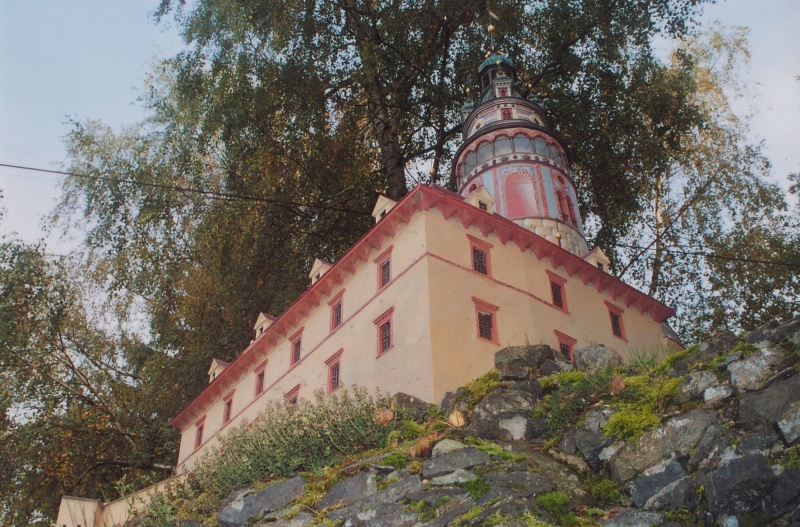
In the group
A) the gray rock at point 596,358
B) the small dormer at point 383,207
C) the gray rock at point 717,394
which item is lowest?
the gray rock at point 717,394

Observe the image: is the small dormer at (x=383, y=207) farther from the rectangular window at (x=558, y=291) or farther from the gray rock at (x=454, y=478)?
the gray rock at (x=454, y=478)

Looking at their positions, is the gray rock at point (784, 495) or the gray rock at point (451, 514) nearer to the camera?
the gray rock at point (784, 495)

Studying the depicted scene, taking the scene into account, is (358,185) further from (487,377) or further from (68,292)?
(487,377)

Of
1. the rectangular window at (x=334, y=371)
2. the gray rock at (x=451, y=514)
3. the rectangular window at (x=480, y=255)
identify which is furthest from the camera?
the rectangular window at (x=334, y=371)

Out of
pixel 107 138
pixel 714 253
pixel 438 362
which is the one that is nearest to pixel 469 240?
pixel 438 362

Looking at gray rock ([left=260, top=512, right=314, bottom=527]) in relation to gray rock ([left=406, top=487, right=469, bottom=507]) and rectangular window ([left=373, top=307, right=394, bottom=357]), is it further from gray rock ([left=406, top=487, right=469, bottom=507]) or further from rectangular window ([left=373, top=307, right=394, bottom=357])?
rectangular window ([left=373, top=307, right=394, bottom=357])

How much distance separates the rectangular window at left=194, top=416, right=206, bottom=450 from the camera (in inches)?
1475

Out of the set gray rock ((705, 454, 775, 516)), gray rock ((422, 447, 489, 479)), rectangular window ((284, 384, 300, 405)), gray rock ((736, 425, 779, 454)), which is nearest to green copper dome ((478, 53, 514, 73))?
rectangular window ((284, 384, 300, 405))

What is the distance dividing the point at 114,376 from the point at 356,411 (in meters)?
24.9

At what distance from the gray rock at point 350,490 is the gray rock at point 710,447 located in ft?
22.0

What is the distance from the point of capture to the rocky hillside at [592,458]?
14.7m

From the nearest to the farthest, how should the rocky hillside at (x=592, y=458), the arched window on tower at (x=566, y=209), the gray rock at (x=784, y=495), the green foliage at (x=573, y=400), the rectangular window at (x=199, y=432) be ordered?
the gray rock at (x=784, y=495), the rocky hillside at (x=592, y=458), the green foliage at (x=573, y=400), the arched window on tower at (x=566, y=209), the rectangular window at (x=199, y=432)

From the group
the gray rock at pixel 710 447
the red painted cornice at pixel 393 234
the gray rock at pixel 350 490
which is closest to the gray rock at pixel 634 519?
the gray rock at pixel 710 447

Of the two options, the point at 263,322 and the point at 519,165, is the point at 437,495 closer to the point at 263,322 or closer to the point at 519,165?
the point at 263,322
